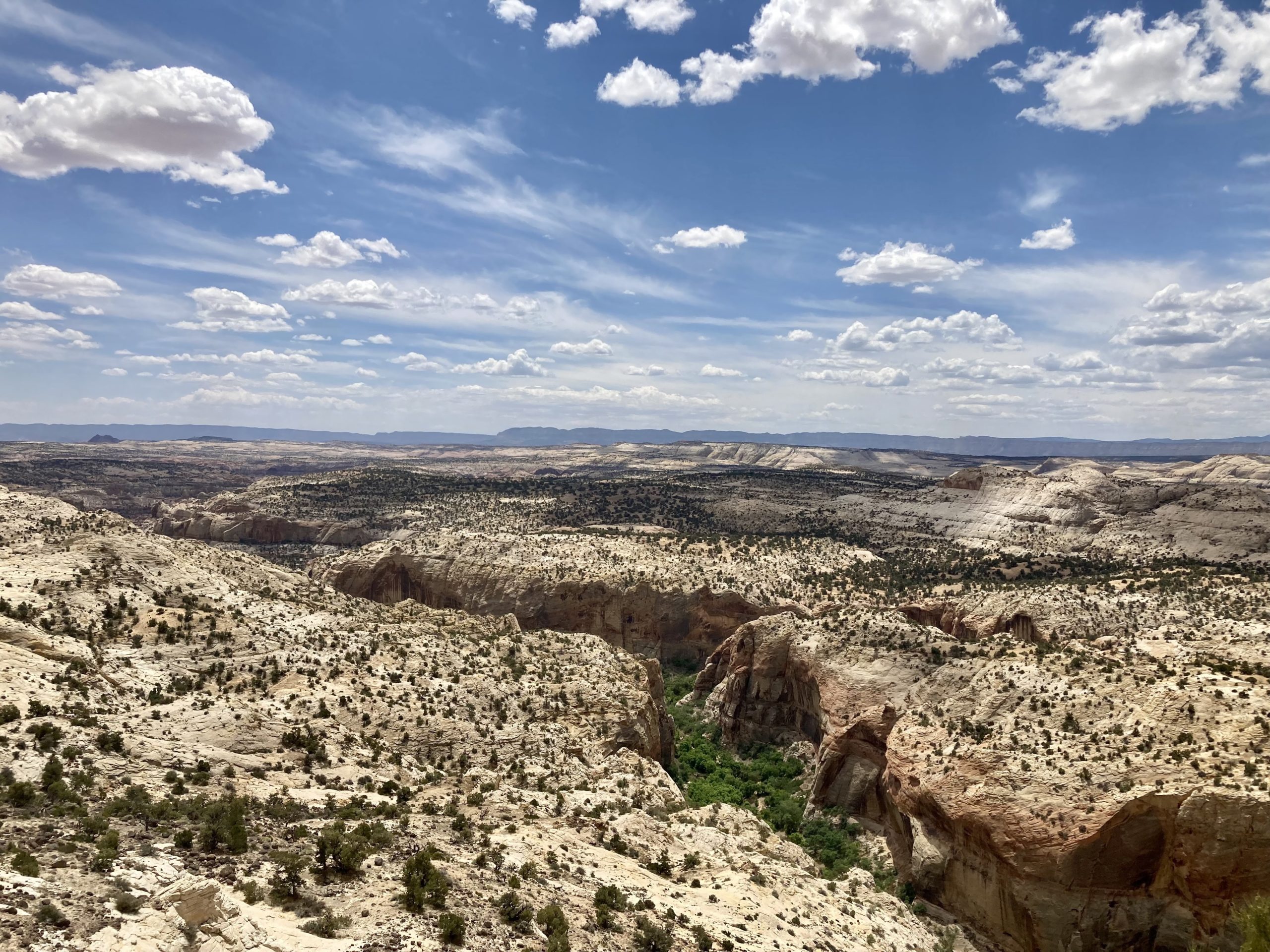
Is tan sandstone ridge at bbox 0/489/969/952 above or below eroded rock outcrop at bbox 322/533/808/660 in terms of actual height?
above

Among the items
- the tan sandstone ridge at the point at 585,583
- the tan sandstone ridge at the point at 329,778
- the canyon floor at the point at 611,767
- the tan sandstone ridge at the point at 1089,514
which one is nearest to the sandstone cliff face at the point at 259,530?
the tan sandstone ridge at the point at 585,583

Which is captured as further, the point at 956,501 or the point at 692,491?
the point at 692,491

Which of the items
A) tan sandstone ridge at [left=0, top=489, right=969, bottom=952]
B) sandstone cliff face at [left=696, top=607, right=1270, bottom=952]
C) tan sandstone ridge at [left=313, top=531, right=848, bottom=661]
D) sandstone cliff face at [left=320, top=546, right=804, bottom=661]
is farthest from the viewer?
tan sandstone ridge at [left=313, top=531, right=848, bottom=661]

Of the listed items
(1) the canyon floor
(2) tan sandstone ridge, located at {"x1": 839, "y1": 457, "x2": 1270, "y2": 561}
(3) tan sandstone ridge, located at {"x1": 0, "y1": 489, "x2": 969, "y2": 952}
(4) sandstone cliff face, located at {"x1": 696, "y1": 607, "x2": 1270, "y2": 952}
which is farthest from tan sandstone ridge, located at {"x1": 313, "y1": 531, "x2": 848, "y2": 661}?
(2) tan sandstone ridge, located at {"x1": 839, "y1": 457, "x2": 1270, "y2": 561}

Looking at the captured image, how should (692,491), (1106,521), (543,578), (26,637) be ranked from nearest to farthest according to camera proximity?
(26,637) < (543,578) < (1106,521) < (692,491)

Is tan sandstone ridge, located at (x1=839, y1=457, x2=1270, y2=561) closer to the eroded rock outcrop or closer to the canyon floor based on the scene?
the canyon floor

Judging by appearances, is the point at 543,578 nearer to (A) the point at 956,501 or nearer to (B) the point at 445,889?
(B) the point at 445,889

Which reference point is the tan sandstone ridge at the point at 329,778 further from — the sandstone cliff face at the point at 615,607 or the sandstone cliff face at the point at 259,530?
the sandstone cliff face at the point at 259,530

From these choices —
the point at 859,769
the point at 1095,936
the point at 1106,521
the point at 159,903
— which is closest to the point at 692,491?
the point at 1106,521
